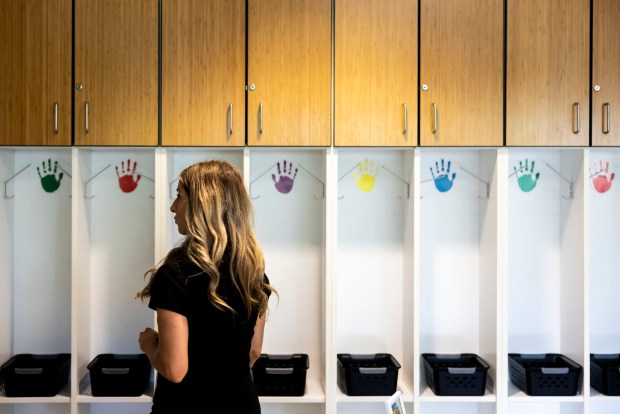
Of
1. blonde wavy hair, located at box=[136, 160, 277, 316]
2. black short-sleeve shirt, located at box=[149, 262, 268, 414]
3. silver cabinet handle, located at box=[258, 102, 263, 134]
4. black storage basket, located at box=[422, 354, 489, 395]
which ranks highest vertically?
silver cabinet handle, located at box=[258, 102, 263, 134]

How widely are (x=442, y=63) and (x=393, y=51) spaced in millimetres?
228

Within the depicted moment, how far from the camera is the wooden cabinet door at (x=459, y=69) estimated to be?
2773 mm

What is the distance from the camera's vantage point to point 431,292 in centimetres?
321

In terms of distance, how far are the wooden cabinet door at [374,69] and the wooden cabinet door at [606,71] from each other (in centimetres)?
82

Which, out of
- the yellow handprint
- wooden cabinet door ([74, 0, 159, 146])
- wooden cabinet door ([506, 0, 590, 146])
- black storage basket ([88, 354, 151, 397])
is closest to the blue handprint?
the yellow handprint

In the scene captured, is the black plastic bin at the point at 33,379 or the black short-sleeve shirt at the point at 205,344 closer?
the black short-sleeve shirt at the point at 205,344

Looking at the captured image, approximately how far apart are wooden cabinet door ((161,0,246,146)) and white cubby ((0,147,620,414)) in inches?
13.6

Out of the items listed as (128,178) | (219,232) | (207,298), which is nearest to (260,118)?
(128,178)

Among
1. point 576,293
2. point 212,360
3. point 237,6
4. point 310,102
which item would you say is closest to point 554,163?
point 576,293

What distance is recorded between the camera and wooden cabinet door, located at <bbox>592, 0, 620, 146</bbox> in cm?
278

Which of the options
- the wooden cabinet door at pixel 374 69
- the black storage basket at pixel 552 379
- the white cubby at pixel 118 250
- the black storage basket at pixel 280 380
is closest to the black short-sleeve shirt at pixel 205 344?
the black storage basket at pixel 280 380

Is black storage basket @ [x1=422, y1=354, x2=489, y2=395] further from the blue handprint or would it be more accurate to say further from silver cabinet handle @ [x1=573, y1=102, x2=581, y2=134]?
silver cabinet handle @ [x1=573, y1=102, x2=581, y2=134]

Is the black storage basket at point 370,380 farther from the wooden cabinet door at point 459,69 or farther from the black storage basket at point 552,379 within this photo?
the wooden cabinet door at point 459,69

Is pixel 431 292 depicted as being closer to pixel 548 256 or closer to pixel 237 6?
pixel 548 256
